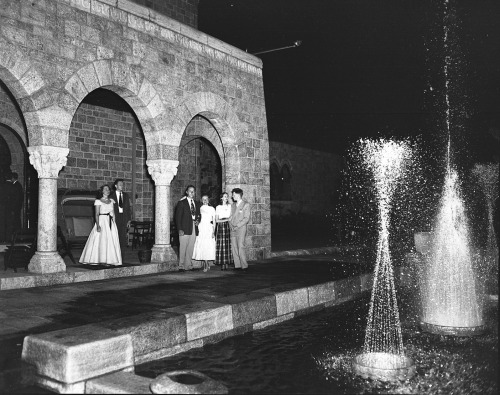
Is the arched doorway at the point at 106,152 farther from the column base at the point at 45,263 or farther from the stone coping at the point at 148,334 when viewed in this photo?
the stone coping at the point at 148,334

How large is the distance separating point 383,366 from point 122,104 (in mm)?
9504

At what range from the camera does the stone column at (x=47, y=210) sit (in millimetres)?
6375

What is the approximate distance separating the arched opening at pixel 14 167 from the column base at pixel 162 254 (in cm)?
378

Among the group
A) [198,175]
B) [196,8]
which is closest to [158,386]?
[198,175]

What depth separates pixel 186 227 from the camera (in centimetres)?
774

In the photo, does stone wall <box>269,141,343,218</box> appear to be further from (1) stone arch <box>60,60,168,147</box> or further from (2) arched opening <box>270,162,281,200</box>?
(1) stone arch <box>60,60,168,147</box>

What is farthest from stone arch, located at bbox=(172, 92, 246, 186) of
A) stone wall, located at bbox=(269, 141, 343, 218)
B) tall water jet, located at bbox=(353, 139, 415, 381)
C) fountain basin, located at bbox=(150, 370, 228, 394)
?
stone wall, located at bbox=(269, 141, 343, 218)

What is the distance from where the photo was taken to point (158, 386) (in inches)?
109

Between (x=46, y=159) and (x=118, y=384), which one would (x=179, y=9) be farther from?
(x=118, y=384)

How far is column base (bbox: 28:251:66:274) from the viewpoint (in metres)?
6.30

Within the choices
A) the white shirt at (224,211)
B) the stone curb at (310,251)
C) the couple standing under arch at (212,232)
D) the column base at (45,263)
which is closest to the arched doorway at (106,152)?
the couple standing under arch at (212,232)

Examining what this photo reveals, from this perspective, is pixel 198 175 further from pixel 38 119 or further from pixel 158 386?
pixel 158 386

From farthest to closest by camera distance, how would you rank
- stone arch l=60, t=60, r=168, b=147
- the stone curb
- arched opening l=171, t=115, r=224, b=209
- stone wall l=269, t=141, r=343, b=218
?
stone wall l=269, t=141, r=343, b=218, arched opening l=171, t=115, r=224, b=209, the stone curb, stone arch l=60, t=60, r=168, b=147

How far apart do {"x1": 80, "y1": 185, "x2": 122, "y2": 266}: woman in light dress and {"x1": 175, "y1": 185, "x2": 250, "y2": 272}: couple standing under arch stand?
1079 millimetres
